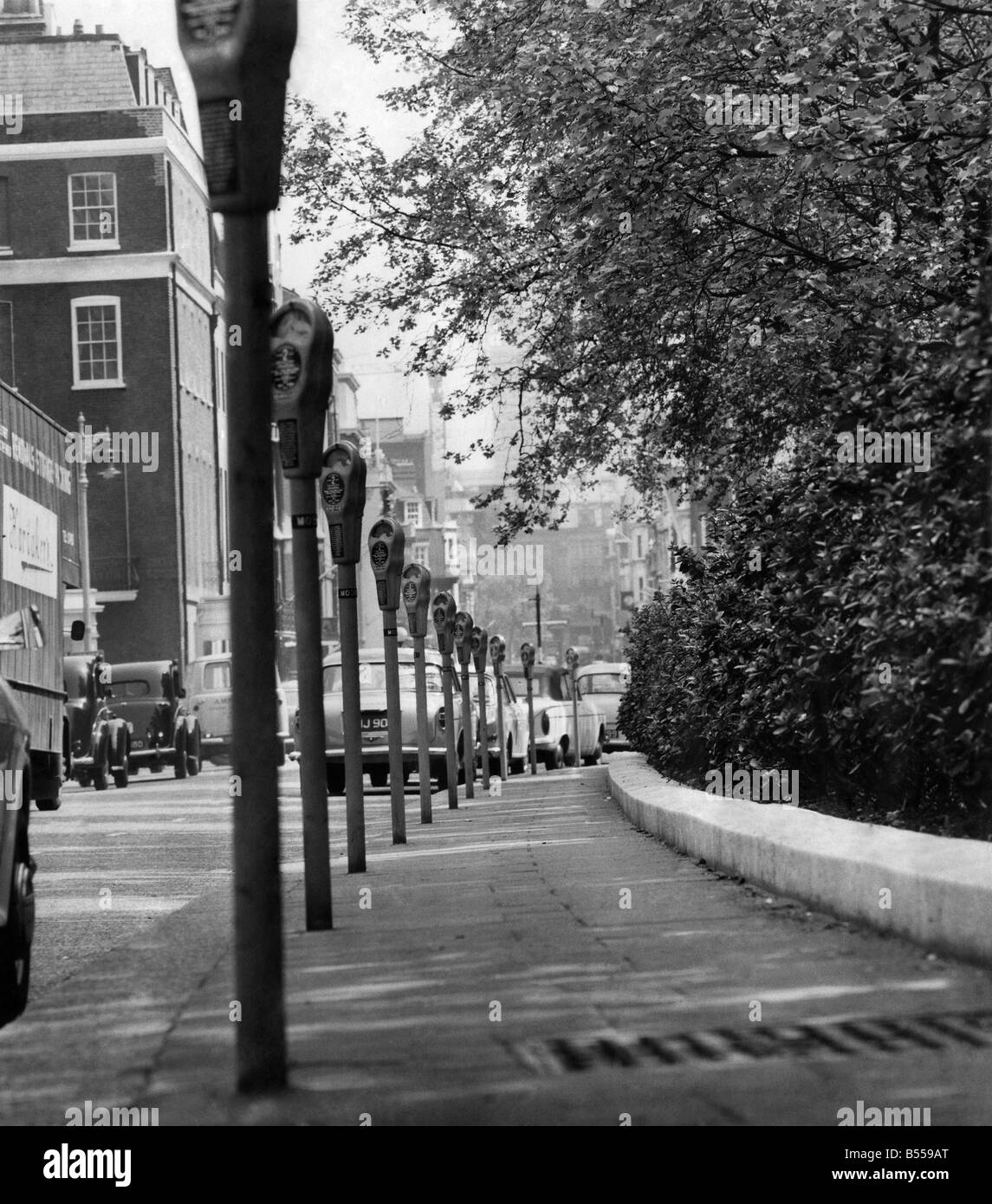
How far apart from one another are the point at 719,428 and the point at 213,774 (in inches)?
815

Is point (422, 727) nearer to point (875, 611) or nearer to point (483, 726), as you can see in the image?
point (483, 726)

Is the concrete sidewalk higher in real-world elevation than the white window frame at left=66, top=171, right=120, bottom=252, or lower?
lower

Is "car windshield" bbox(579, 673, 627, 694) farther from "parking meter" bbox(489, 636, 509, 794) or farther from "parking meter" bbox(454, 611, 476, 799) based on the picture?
"parking meter" bbox(454, 611, 476, 799)

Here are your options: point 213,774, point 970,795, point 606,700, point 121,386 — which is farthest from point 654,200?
point 121,386

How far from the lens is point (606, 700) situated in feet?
159

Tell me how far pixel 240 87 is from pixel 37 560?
51.9ft

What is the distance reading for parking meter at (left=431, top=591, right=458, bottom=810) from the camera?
20.1m

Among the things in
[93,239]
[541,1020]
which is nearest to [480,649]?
[541,1020]

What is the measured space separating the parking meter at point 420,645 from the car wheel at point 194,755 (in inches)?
743

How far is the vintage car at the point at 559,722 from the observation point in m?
40.1

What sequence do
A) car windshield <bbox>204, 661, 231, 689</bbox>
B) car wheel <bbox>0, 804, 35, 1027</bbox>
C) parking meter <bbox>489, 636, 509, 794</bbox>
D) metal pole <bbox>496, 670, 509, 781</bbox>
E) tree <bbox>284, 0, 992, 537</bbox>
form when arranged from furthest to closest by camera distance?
car windshield <bbox>204, 661, 231, 689</bbox> < parking meter <bbox>489, 636, 509, 794</bbox> < metal pole <bbox>496, 670, 509, 781</bbox> < tree <bbox>284, 0, 992, 537</bbox> < car wheel <bbox>0, 804, 35, 1027</bbox>

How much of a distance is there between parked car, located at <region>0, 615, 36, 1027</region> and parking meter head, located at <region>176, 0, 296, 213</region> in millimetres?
2803

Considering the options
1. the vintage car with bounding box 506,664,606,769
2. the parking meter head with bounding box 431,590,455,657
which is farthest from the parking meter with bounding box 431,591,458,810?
the vintage car with bounding box 506,664,606,769
